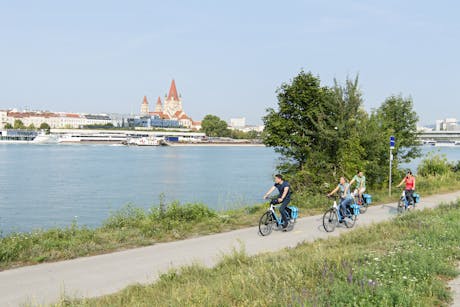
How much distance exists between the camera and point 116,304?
611 centimetres

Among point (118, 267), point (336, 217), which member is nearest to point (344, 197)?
point (336, 217)

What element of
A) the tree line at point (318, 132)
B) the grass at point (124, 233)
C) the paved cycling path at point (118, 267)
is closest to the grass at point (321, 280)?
the paved cycling path at point (118, 267)

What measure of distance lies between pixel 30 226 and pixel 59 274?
15096mm

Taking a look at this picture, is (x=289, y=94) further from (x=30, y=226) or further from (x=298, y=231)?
(x=30, y=226)

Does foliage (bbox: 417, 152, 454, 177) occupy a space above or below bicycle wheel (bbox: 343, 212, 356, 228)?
above

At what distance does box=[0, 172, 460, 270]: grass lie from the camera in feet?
30.7

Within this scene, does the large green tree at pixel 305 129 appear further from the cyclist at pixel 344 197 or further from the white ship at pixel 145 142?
the white ship at pixel 145 142

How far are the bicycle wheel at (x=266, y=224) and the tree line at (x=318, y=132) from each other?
779 cm

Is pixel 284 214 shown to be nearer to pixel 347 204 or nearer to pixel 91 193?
pixel 347 204

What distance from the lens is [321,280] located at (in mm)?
6062

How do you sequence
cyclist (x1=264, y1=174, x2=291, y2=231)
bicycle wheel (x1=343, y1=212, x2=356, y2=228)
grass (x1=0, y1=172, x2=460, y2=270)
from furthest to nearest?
bicycle wheel (x1=343, y1=212, x2=356, y2=228) < cyclist (x1=264, y1=174, x2=291, y2=231) < grass (x1=0, y1=172, x2=460, y2=270)

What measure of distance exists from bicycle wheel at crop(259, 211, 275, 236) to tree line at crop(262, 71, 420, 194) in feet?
25.6

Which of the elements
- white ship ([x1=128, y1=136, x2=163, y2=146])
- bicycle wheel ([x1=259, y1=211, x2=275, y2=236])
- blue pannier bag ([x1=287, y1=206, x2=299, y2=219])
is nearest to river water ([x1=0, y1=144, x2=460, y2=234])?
blue pannier bag ([x1=287, y1=206, x2=299, y2=219])

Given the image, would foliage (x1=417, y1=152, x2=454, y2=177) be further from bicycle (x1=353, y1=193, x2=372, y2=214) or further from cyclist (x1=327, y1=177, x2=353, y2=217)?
cyclist (x1=327, y1=177, x2=353, y2=217)
